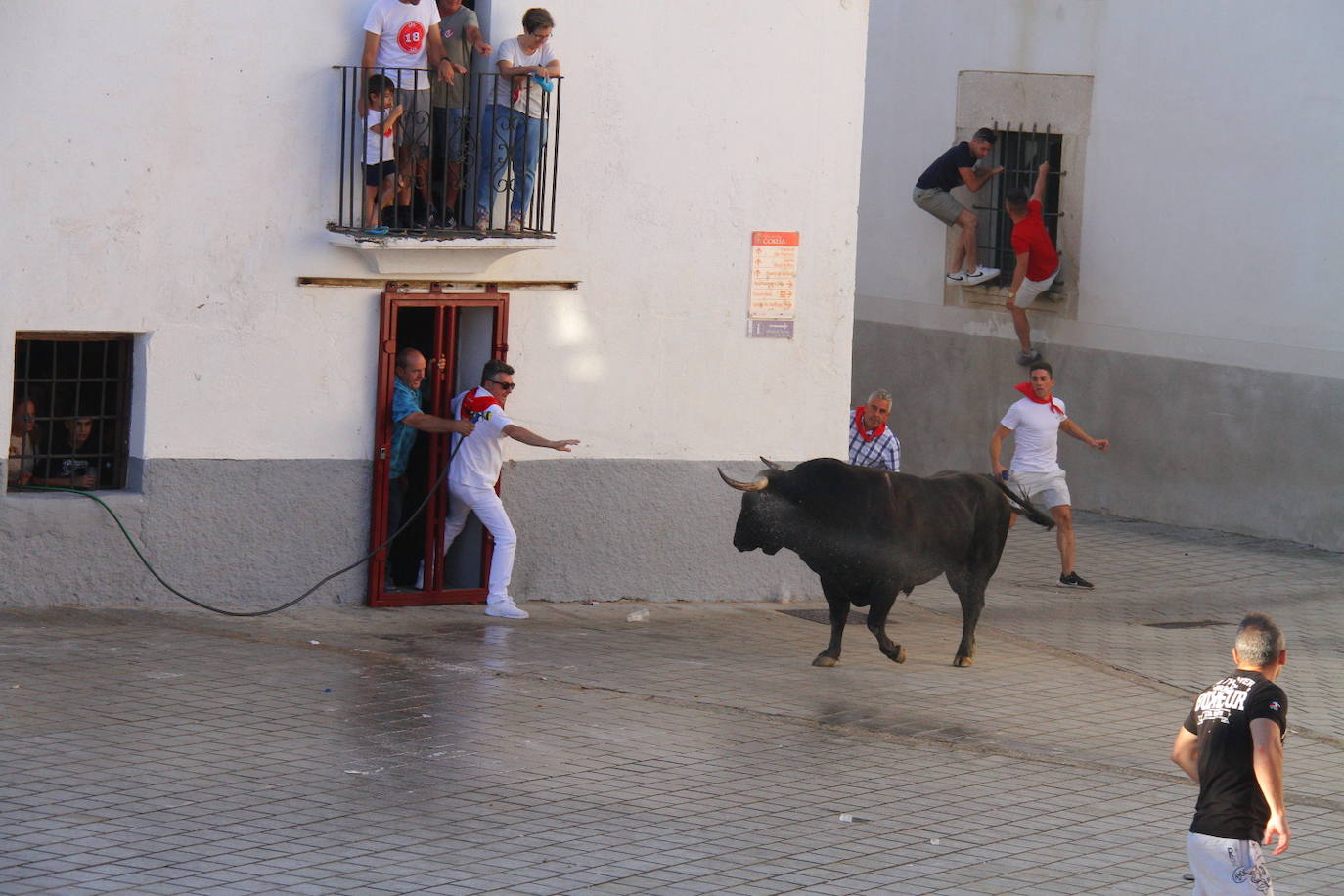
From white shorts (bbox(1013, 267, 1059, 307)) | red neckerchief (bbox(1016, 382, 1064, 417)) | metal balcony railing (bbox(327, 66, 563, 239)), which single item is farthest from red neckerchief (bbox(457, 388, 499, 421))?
white shorts (bbox(1013, 267, 1059, 307))

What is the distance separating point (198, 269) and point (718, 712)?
4.28 m

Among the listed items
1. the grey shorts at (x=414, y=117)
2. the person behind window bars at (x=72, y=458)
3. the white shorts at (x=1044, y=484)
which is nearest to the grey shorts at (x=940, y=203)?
the white shorts at (x=1044, y=484)

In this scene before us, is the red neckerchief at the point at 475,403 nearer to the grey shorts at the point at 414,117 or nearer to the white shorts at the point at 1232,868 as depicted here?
the grey shorts at the point at 414,117

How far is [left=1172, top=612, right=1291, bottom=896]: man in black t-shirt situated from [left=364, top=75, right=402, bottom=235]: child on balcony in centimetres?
676

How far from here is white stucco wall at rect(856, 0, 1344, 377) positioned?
15.6 meters

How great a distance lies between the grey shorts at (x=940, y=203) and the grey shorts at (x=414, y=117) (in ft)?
25.2

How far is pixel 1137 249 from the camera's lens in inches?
670

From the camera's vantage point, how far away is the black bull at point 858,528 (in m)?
11.0

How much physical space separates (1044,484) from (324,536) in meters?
5.62

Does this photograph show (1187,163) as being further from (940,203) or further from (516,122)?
(516,122)

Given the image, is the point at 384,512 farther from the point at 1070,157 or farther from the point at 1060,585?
the point at 1070,157

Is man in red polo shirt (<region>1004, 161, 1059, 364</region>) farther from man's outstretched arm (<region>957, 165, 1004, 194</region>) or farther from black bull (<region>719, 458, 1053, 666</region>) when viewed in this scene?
black bull (<region>719, 458, 1053, 666</region>)

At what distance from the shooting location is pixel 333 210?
38.7ft

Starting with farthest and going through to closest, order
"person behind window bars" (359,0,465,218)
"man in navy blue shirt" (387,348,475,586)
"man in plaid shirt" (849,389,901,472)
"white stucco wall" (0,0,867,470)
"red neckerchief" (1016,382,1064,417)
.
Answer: "red neckerchief" (1016,382,1064,417) < "man in plaid shirt" (849,389,901,472) < "man in navy blue shirt" (387,348,475,586) < "person behind window bars" (359,0,465,218) < "white stucco wall" (0,0,867,470)
